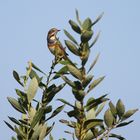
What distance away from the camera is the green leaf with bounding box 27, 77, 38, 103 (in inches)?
105

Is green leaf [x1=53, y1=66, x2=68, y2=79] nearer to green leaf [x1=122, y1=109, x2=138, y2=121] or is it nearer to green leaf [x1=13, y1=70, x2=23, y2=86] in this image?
green leaf [x1=13, y1=70, x2=23, y2=86]

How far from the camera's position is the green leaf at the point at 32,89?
2.68 metres

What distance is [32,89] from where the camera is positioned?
106 inches

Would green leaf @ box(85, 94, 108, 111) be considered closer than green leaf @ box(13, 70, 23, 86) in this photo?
Yes

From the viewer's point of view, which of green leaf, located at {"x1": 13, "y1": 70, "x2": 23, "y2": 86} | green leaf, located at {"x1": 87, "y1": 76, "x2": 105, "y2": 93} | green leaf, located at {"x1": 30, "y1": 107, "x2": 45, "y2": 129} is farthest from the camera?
green leaf, located at {"x1": 13, "y1": 70, "x2": 23, "y2": 86}

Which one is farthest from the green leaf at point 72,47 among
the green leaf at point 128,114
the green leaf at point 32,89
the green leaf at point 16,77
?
the green leaf at point 128,114

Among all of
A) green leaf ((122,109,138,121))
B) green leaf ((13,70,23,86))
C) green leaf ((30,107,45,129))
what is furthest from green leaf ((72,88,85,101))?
green leaf ((13,70,23,86))

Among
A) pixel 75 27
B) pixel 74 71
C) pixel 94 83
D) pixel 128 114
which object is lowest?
pixel 128 114

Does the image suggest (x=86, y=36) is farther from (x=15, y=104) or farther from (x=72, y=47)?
(x=15, y=104)

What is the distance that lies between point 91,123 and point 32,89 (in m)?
0.53

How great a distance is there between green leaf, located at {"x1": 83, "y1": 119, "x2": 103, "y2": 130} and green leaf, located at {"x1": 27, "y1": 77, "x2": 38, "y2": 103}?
458mm

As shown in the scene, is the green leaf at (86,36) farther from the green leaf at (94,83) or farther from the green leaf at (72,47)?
the green leaf at (94,83)

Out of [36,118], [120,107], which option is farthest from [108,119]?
[36,118]

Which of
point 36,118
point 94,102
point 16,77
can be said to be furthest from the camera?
point 16,77
